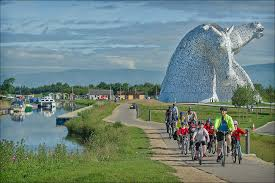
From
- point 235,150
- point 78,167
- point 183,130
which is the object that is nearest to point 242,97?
point 183,130

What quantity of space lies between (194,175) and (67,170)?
10.3 ft

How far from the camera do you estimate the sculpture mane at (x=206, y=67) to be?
76.4m

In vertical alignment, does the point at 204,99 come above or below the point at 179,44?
below

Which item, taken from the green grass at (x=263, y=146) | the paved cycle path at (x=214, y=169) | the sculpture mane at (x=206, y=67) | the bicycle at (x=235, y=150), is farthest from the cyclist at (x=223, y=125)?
the sculpture mane at (x=206, y=67)

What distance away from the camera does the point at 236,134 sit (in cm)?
1702

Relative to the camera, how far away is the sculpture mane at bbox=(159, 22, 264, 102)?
76375mm

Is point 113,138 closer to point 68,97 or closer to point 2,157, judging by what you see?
point 2,157

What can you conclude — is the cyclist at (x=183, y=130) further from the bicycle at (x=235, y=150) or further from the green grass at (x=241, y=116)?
the green grass at (x=241, y=116)

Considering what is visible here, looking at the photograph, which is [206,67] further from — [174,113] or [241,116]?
[174,113]

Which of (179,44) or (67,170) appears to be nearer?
(67,170)

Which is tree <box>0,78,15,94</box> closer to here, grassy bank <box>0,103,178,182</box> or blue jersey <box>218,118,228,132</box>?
grassy bank <box>0,103,178,182</box>

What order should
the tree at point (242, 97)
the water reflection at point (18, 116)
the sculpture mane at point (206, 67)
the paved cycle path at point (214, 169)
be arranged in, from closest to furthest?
1. the paved cycle path at point (214, 169)
2. the tree at point (242, 97)
3. the water reflection at point (18, 116)
4. the sculpture mane at point (206, 67)

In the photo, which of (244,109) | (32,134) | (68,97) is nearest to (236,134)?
(32,134)

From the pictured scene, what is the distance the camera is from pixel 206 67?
77938 millimetres
